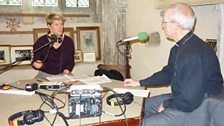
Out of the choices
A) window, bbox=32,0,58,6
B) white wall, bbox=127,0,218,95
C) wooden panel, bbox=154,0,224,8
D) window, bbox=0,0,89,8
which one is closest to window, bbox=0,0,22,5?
window, bbox=0,0,89,8

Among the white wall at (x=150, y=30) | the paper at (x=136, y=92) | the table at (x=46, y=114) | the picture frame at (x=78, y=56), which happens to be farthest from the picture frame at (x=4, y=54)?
the paper at (x=136, y=92)

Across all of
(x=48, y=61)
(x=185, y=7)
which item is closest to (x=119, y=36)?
(x=48, y=61)

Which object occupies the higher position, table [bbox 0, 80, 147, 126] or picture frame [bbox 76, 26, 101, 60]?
picture frame [bbox 76, 26, 101, 60]

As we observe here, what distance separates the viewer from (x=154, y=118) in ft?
5.68

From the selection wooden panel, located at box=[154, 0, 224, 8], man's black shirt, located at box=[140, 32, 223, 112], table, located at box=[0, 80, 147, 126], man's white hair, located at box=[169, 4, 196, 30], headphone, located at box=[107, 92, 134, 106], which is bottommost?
table, located at box=[0, 80, 147, 126]

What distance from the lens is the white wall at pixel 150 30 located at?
2.55m

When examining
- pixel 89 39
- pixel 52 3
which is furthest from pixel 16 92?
pixel 52 3

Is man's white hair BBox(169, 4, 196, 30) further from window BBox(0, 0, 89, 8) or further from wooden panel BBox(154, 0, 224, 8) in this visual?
window BBox(0, 0, 89, 8)

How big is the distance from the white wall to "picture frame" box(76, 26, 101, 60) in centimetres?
50

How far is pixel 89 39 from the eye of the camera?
4.02 meters

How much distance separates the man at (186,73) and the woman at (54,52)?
1.37 meters

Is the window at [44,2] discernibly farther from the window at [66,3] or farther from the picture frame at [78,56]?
the picture frame at [78,56]

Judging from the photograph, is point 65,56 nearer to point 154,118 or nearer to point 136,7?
point 136,7

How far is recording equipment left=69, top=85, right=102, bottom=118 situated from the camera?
4.43 feet
